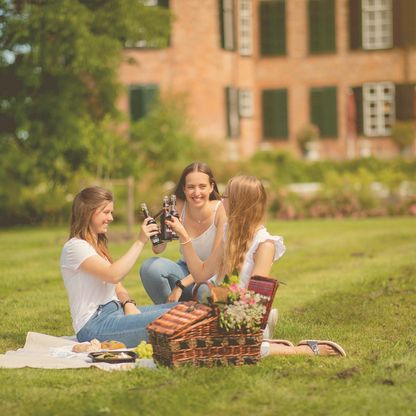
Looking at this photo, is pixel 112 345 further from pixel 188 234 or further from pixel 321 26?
pixel 321 26

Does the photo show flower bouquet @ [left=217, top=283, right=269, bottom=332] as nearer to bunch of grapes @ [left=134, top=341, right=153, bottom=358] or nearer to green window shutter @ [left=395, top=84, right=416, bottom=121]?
bunch of grapes @ [left=134, top=341, right=153, bottom=358]

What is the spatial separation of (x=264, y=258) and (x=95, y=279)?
1.23 meters

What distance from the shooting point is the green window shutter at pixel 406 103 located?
117 ft

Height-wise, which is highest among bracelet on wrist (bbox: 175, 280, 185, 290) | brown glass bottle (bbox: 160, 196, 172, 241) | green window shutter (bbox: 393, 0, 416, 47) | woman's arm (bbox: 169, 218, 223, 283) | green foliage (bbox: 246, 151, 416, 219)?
green window shutter (bbox: 393, 0, 416, 47)

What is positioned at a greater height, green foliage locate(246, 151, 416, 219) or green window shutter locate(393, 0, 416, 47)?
green window shutter locate(393, 0, 416, 47)

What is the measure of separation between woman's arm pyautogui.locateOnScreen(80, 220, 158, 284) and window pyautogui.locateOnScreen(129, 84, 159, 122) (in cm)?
2468

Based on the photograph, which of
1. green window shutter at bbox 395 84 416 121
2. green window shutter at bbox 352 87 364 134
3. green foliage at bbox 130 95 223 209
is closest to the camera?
green foliage at bbox 130 95 223 209

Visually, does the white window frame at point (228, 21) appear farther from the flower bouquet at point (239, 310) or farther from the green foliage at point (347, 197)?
the flower bouquet at point (239, 310)

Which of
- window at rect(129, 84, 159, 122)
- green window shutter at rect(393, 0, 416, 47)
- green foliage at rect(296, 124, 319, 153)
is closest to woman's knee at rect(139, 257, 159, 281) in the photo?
window at rect(129, 84, 159, 122)

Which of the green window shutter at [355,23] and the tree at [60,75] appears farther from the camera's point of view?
the green window shutter at [355,23]

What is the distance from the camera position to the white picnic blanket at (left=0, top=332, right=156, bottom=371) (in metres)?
7.58

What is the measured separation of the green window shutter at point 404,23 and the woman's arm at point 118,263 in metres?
28.9

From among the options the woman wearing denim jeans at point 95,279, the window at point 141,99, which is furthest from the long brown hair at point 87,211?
the window at point 141,99

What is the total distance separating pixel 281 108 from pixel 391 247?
63.6ft
